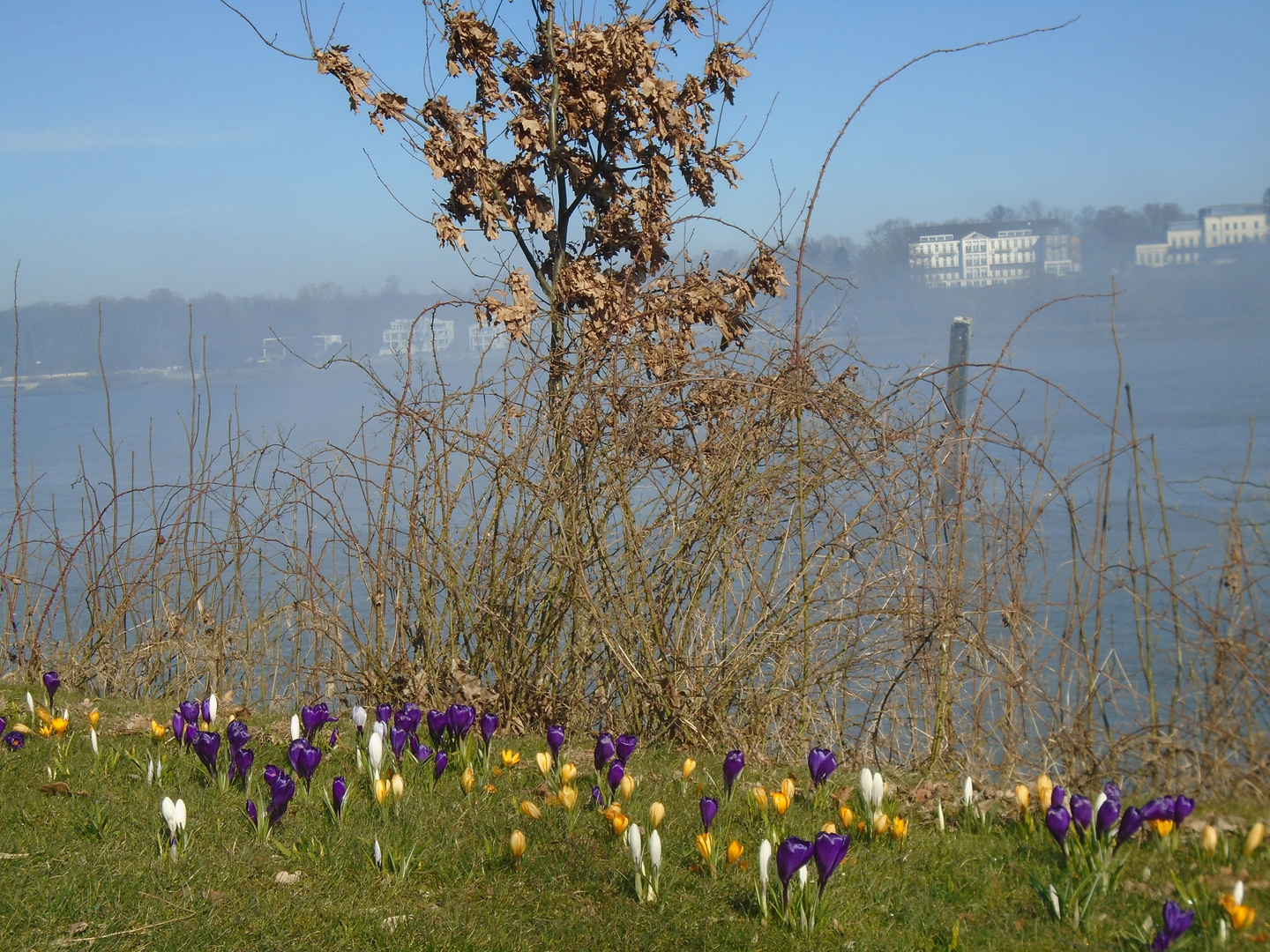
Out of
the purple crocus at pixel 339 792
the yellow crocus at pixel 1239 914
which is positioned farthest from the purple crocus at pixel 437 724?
the yellow crocus at pixel 1239 914

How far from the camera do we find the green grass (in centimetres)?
242

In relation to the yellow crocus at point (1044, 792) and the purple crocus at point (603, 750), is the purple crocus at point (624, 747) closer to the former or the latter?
the purple crocus at point (603, 750)

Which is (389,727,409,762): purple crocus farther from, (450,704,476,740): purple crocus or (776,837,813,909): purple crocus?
(776,837,813,909): purple crocus

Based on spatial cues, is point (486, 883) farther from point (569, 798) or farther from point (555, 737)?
point (555, 737)

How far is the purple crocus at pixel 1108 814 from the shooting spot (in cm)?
254

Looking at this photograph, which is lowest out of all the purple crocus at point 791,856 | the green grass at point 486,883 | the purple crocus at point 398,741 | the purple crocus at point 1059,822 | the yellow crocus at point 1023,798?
the green grass at point 486,883

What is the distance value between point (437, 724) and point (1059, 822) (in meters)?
2.18

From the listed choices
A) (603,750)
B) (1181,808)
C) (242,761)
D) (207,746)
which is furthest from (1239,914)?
(207,746)

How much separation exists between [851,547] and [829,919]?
206 centimetres

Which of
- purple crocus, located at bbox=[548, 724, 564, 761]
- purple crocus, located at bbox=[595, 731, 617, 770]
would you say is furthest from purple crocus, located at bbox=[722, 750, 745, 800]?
purple crocus, located at bbox=[548, 724, 564, 761]

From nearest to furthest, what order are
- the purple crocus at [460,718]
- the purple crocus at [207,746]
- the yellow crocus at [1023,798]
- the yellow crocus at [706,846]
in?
the yellow crocus at [706,846]
the yellow crocus at [1023,798]
the purple crocus at [207,746]
the purple crocus at [460,718]

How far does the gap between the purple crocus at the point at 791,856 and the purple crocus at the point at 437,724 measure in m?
1.71

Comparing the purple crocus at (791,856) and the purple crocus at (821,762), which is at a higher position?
the purple crocus at (791,856)

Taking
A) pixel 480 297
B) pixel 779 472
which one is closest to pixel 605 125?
pixel 480 297
